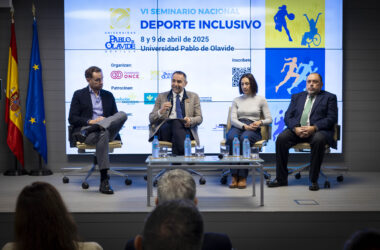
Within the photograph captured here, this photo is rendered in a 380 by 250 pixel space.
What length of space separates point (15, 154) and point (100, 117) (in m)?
1.53

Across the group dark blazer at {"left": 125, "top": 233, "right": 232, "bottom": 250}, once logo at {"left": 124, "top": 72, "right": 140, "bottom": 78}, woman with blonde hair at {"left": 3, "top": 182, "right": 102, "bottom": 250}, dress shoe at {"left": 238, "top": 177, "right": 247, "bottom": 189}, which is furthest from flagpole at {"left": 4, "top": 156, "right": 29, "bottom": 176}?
dark blazer at {"left": 125, "top": 233, "right": 232, "bottom": 250}

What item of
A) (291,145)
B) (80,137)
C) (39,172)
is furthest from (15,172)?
(291,145)

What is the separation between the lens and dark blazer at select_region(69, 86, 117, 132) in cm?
468

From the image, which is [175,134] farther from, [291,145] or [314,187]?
[314,187]

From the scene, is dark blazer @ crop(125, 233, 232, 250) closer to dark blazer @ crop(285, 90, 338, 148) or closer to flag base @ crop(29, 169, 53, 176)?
dark blazer @ crop(285, 90, 338, 148)

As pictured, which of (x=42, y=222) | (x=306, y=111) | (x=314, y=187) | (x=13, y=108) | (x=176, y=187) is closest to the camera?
(x=42, y=222)

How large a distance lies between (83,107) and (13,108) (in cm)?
125

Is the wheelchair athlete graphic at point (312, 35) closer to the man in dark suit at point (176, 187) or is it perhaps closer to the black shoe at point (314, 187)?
the black shoe at point (314, 187)

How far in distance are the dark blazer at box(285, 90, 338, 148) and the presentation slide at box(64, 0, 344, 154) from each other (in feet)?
2.78

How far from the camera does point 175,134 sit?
16.0ft

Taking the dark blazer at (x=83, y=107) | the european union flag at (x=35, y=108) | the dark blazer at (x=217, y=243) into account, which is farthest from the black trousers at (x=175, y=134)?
the dark blazer at (x=217, y=243)

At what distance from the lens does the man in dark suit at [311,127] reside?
450 cm

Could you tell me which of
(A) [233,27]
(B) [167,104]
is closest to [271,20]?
(A) [233,27]

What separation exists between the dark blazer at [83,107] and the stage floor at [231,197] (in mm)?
690
